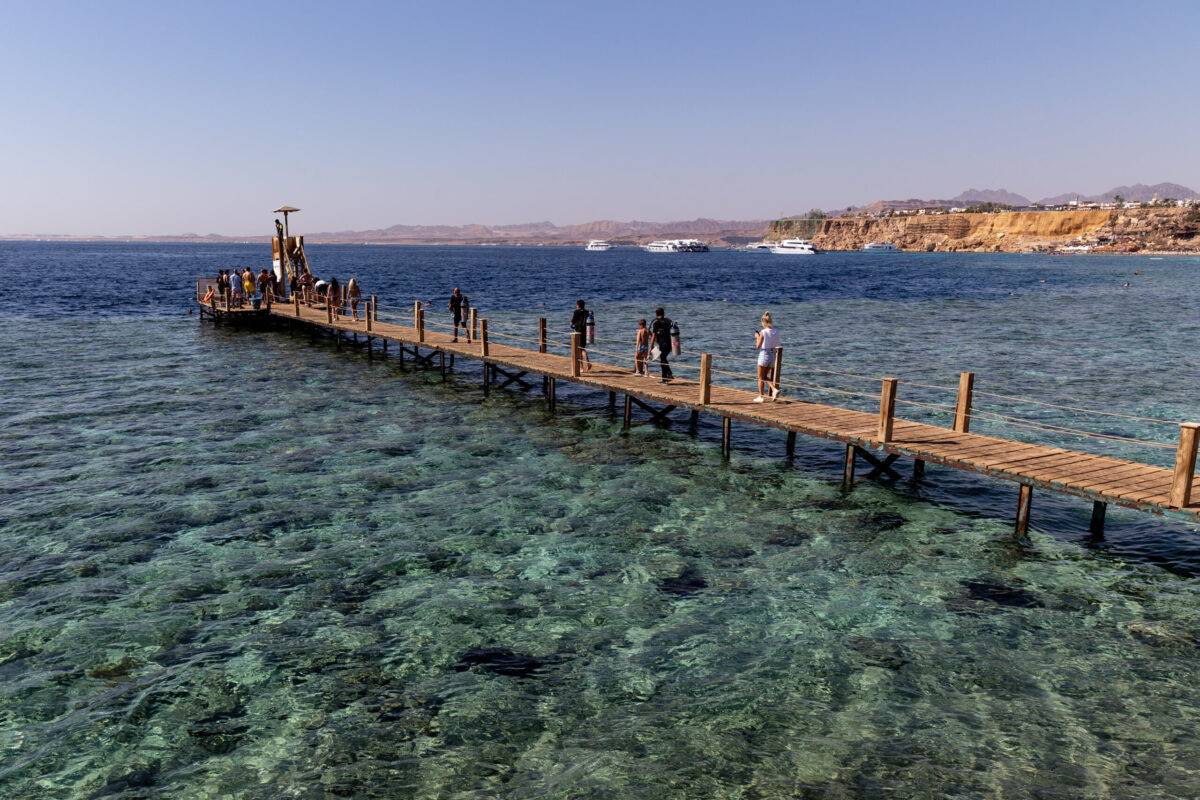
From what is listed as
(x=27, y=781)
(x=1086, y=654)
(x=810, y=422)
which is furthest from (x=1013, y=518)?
(x=27, y=781)

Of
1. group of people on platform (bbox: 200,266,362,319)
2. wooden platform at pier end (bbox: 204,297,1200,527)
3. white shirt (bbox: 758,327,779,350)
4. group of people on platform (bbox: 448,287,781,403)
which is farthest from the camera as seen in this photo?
group of people on platform (bbox: 200,266,362,319)

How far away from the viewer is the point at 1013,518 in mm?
15312

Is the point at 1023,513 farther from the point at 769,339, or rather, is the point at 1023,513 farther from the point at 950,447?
the point at 769,339

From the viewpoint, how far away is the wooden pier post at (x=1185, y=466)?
1179cm

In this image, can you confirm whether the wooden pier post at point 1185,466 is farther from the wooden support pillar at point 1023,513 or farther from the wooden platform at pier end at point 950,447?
the wooden support pillar at point 1023,513

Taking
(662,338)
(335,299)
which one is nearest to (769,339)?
(662,338)

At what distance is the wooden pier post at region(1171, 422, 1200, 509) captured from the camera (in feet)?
38.7

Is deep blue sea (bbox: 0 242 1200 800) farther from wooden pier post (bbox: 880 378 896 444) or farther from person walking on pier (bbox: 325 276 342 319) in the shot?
person walking on pier (bbox: 325 276 342 319)

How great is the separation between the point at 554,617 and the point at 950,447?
28.3 ft

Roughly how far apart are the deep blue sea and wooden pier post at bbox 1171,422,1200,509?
143cm

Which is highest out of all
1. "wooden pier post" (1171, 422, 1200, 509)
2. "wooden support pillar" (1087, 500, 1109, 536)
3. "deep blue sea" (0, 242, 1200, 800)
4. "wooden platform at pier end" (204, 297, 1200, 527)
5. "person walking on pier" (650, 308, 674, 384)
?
"person walking on pier" (650, 308, 674, 384)

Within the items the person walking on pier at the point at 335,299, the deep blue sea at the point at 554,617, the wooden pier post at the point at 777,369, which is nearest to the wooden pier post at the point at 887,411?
the deep blue sea at the point at 554,617

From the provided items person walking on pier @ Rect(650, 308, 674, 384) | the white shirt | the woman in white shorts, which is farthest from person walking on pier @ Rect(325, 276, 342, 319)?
the white shirt

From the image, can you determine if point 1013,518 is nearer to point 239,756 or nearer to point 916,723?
point 916,723
